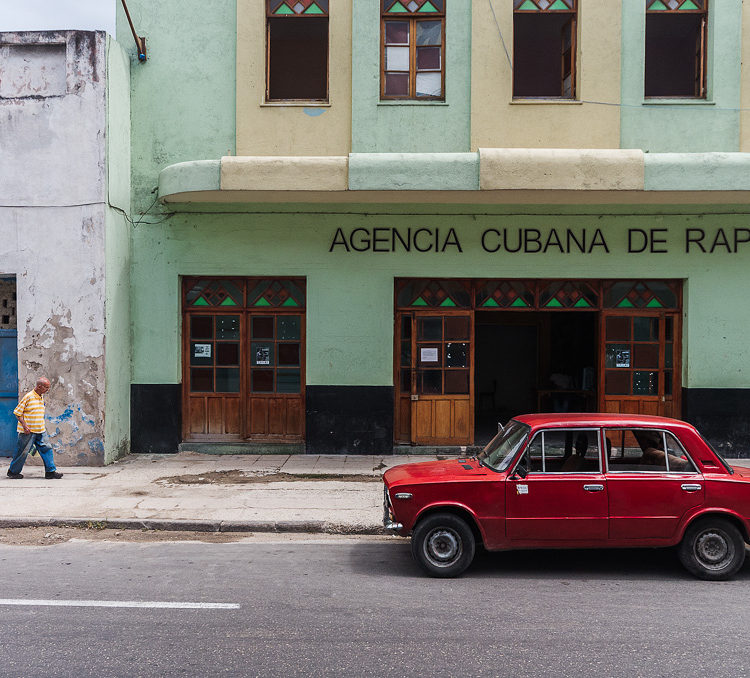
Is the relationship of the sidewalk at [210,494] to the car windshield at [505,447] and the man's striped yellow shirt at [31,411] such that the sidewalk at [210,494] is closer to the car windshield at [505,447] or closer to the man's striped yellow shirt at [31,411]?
the man's striped yellow shirt at [31,411]

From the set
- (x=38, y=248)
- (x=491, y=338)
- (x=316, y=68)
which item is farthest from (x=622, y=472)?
(x=491, y=338)

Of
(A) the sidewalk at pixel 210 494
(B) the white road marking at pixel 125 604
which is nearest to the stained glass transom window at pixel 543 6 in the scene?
(A) the sidewalk at pixel 210 494

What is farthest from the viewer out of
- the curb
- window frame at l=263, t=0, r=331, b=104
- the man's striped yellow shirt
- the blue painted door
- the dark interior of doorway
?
the dark interior of doorway

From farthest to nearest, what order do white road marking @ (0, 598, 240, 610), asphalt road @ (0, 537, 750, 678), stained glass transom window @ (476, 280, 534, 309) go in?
stained glass transom window @ (476, 280, 534, 309) < white road marking @ (0, 598, 240, 610) < asphalt road @ (0, 537, 750, 678)

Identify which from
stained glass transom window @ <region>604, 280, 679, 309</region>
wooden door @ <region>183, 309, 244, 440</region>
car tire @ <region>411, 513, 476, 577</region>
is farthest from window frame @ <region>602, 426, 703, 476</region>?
wooden door @ <region>183, 309, 244, 440</region>

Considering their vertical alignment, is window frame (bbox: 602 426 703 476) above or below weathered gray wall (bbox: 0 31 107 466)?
below

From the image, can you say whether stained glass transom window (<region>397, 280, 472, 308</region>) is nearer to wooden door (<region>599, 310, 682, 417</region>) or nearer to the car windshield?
wooden door (<region>599, 310, 682, 417</region>)

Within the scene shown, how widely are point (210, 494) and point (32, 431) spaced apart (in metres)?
2.99

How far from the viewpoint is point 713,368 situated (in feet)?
37.8

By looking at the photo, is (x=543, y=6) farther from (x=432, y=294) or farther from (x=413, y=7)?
(x=432, y=294)

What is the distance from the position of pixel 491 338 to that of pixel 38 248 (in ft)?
36.6

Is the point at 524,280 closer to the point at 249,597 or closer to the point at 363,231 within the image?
the point at 363,231

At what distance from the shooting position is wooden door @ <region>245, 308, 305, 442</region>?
39.5 feet

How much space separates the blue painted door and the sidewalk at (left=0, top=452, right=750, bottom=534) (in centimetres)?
79
